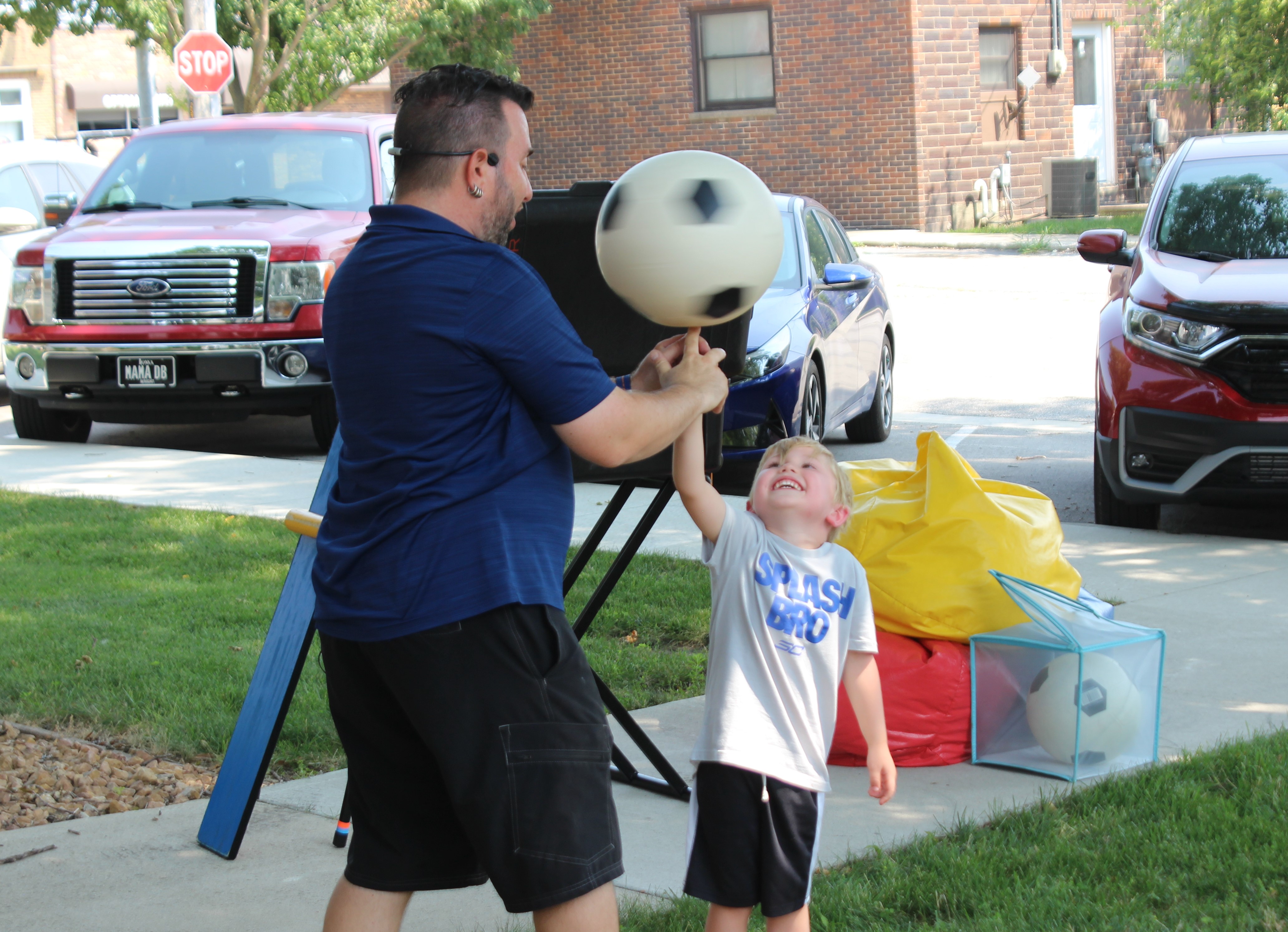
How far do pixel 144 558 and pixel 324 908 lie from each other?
3769 mm

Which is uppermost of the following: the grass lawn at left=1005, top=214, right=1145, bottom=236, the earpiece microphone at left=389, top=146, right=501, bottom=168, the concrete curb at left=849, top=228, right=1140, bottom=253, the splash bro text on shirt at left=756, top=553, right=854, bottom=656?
the grass lawn at left=1005, top=214, right=1145, bottom=236

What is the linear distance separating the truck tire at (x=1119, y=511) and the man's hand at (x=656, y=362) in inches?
189

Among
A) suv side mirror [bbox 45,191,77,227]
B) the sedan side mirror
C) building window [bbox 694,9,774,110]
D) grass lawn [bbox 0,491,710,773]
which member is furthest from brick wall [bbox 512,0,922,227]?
grass lawn [bbox 0,491,710,773]

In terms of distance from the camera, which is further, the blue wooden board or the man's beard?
the blue wooden board

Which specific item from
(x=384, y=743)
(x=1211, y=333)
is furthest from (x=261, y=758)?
(x=1211, y=333)

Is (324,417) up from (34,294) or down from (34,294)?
down

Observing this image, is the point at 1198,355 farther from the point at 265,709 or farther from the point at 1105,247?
the point at 265,709

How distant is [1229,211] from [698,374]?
17.6 ft

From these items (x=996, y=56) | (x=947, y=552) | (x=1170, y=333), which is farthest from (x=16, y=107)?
(x=947, y=552)

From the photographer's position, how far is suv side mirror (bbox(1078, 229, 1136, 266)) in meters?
7.16

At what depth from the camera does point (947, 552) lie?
4.12 meters

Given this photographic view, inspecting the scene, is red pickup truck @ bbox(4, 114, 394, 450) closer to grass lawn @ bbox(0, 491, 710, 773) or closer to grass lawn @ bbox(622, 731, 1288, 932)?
grass lawn @ bbox(0, 491, 710, 773)

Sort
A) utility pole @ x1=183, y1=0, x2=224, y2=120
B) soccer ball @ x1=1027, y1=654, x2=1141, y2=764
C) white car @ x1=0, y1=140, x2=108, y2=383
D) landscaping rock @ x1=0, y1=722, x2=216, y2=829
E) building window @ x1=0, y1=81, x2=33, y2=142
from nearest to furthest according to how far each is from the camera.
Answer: soccer ball @ x1=1027, y1=654, x2=1141, y2=764
landscaping rock @ x1=0, y1=722, x2=216, y2=829
white car @ x1=0, y1=140, x2=108, y2=383
utility pole @ x1=183, y1=0, x2=224, y2=120
building window @ x1=0, y1=81, x2=33, y2=142

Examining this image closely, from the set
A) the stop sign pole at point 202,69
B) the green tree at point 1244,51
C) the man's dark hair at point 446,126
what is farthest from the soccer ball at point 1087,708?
the green tree at point 1244,51
